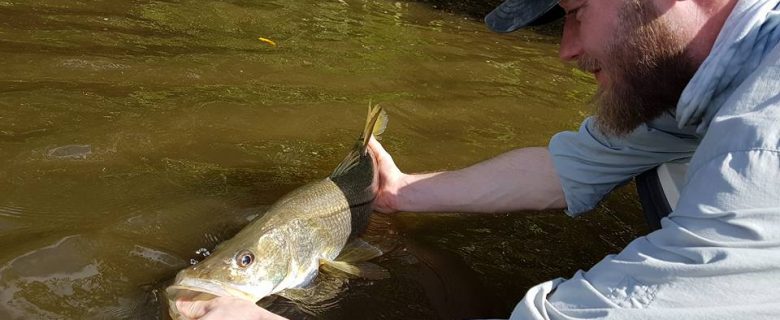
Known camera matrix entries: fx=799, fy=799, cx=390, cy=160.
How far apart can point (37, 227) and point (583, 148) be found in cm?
239

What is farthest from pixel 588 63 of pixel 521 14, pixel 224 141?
pixel 224 141

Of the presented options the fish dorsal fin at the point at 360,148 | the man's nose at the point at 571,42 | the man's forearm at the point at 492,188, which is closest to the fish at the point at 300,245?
the fish dorsal fin at the point at 360,148

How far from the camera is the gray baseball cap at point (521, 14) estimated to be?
283 cm

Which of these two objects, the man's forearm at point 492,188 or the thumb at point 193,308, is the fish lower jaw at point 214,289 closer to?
the thumb at point 193,308

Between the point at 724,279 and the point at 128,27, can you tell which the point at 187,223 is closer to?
the point at 724,279

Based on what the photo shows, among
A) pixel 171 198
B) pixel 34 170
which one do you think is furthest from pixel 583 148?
pixel 34 170

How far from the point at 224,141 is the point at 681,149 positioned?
242 cm

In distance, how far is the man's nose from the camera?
9.53ft

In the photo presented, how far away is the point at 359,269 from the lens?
11.2ft

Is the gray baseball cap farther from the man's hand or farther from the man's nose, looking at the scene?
the man's hand

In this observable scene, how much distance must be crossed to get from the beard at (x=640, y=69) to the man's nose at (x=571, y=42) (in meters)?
0.03

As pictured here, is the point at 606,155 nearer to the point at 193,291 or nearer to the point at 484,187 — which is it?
the point at 484,187

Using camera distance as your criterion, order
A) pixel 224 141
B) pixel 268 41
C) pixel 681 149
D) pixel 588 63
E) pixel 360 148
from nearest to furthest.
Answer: pixel 588 63, pixel 681 149, pixel 360 148, pixel 224 141, pixel 268 41

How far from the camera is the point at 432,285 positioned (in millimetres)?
3439
